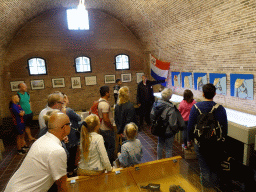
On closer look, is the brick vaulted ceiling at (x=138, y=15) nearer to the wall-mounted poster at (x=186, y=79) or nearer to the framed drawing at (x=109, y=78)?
the wall-mounted poster at (x=186, y=79)

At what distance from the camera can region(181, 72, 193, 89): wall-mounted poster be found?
666 centimetres

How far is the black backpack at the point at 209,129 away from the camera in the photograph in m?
2.47

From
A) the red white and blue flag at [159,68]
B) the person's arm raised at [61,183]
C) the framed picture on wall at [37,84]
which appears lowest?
the person's arm raised at [61,183]

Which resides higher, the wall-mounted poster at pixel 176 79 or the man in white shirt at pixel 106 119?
the wall-mounted poster at pixel 176 79

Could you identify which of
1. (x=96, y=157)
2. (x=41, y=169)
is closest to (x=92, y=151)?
(x=96, y=157)

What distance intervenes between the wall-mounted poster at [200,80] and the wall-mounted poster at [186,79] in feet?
1.10

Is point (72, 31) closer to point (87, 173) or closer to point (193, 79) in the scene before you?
point (193, 79)

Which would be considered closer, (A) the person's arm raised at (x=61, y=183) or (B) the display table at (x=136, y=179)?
(A) the person's arm raised at (x=61, y=183)

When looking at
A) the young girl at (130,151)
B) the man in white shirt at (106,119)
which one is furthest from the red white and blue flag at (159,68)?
the young girl at (130,151)

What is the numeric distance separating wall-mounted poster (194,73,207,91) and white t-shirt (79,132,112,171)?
4.73 m

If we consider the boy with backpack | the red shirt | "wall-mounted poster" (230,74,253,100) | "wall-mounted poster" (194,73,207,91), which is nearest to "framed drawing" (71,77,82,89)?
"wall-mounted poster" (194,73,207,91)

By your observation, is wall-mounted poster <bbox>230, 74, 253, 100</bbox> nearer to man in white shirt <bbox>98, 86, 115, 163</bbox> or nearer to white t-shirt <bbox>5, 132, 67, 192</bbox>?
man in white shirt <bbox>98, 86, 115, 163</bbox>

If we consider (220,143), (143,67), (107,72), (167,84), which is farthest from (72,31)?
(220,143)

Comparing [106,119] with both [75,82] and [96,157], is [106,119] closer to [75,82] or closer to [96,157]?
[96,157]
